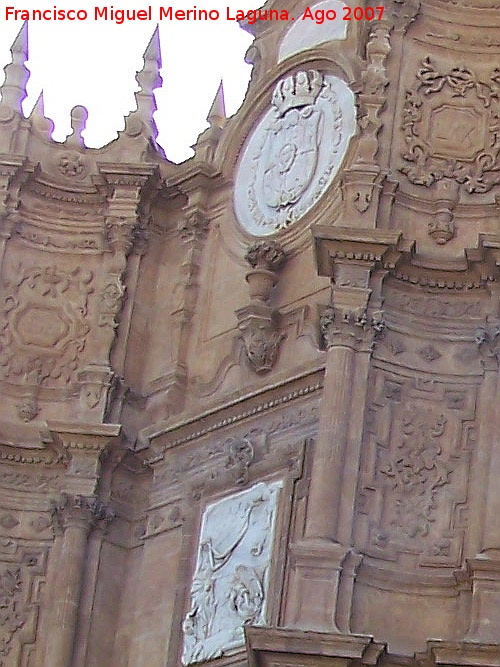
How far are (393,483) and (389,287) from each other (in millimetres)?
1768

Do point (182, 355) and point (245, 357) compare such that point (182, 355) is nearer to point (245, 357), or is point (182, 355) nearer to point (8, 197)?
point (245, 357)

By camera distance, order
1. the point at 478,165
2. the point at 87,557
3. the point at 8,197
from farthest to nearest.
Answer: the point at 8,197 < the point at 87,557 < the point at 478,165

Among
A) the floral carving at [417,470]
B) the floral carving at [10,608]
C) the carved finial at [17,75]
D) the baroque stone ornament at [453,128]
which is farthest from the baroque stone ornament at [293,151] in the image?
the floral carving at [10,608]

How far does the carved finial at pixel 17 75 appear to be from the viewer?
2320cm

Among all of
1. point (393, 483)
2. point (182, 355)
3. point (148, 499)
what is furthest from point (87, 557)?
point (393, 483)

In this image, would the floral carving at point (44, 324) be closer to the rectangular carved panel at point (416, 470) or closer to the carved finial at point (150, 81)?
the carved finial at point (150, 81)

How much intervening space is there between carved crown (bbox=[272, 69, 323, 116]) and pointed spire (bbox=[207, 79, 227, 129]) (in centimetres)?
140

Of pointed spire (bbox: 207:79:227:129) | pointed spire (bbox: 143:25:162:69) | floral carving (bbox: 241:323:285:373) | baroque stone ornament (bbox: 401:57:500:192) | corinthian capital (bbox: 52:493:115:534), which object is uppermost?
pointed spire (bbox: 143:25:162:69)

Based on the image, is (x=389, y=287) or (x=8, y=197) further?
(x=8, y=197)

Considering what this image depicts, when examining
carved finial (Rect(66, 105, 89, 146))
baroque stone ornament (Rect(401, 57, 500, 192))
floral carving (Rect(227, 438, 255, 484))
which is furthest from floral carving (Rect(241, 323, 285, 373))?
carved finial (Rect(66, 105, 89, 146))

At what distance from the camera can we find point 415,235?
19.3 metres

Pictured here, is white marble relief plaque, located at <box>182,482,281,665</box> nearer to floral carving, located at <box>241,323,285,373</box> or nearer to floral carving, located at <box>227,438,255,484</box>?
floral carving, located at <box>227,438,255,484</box>

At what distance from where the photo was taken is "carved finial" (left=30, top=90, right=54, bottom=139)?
915 inches

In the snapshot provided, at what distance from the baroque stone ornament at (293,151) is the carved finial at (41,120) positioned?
245 centimetres
